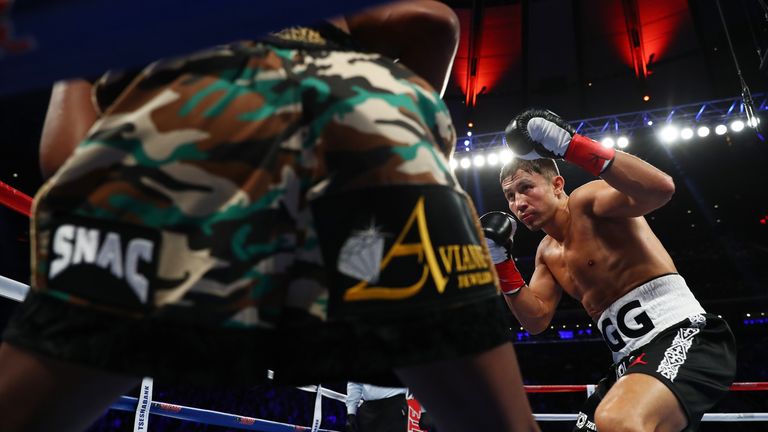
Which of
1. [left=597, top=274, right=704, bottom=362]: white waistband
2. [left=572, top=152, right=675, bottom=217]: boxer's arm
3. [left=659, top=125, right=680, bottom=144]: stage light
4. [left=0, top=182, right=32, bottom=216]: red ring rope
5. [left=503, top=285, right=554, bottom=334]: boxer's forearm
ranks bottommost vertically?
[left=597, top=274, right=704, bottom=362]: white waistband

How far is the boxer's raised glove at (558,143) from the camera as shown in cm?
184

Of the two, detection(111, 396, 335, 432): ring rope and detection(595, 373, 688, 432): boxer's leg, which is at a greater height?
detection(111, 396, 335, 432): ring rope

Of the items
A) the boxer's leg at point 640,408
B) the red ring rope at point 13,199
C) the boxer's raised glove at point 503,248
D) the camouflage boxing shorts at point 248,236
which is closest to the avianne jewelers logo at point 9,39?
the camouflage boxing shorts at point 248,236

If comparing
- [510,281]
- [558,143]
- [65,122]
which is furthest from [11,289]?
[510,281]

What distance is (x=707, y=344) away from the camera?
1778mm

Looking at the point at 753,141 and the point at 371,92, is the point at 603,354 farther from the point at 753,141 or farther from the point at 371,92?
the point at 371,92

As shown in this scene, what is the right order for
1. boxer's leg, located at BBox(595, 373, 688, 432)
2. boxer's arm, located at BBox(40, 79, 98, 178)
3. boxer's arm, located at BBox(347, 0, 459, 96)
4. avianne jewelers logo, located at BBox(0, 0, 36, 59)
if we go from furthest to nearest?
boxer's leg, located at BBox(595, 373, 688, 432)
boxer's arm, located at BBox(347, 0, 459, 96)
boxer's arm, located at BBox(40, 79, 98, 178)
avianne jewelers logo, located at BBox(0, 0, 36, 59)

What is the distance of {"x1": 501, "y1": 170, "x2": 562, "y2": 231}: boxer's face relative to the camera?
230 centimetres

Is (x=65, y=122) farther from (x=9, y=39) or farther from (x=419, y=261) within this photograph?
(x=419, y=261)

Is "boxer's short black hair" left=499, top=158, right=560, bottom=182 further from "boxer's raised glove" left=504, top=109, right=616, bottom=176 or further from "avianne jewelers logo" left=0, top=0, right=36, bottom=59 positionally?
"avianne jewelers logo" left=0, top=0, right=36, bottom=59

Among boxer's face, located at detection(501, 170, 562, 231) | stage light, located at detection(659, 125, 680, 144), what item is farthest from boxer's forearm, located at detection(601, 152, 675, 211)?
stage light, located at detection(659, 125, 680, 144)

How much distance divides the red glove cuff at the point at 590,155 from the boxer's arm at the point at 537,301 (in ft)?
2.09

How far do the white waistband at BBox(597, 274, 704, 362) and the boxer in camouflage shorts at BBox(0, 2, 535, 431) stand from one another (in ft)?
4.71

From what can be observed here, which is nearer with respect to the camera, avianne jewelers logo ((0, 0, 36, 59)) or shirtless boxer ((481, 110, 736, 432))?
avianne jewelers logo ((0, 0, 36, 59))
